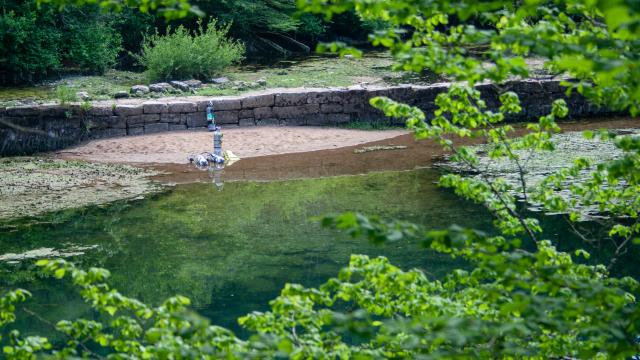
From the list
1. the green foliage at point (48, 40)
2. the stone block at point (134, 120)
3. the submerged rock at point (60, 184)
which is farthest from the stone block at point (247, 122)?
the green foliage at point (48, 40)

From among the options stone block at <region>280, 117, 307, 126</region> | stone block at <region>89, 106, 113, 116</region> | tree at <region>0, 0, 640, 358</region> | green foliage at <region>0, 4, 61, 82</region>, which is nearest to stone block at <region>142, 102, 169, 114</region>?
stone block at <region>89, 106, 113, 116</region>

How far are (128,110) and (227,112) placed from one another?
5.32ft

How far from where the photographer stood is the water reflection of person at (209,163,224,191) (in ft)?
37.1

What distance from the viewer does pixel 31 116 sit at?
42.3 ft

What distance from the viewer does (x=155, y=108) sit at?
13.9 m

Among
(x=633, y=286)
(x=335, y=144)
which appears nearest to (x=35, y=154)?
(x=335, y=144)

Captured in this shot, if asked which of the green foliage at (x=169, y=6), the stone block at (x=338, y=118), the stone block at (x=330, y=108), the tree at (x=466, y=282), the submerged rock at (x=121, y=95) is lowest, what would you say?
the stone block at (x=338, y=118)

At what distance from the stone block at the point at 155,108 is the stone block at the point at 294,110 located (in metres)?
1.86

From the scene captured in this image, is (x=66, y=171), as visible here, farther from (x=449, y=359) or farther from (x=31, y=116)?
(x=449, y=359)

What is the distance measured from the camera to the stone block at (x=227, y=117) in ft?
46.9

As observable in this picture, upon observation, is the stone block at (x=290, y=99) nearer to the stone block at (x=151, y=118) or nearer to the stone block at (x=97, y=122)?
the stone block at (x=151, y=118)

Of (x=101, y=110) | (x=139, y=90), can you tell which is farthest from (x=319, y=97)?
(x=101, y=110)

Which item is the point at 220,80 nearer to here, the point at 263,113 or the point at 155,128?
the point at 263,113

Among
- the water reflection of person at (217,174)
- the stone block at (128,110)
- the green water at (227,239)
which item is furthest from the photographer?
the stone block at (128,110)
